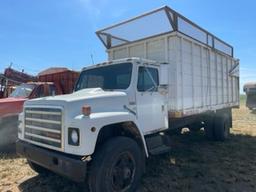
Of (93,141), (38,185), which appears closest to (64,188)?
(38,185)

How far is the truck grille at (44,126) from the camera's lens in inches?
159

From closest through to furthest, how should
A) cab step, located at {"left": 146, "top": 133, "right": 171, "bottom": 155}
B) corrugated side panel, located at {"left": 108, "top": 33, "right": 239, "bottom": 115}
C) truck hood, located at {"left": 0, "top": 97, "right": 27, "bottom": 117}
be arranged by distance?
cab step, located at {"left": 146, "top": 133, "right": 171, "bottom": 155} → corrugated side panel, located at {"left": 108, "top": 33, "right": 239, "bottom": 115} → truck hood, located at {"left": 0, "top": 97, "right": 27, "bottom": 117}

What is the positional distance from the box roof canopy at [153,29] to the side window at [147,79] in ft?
4.65

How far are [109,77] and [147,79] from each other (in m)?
0.83

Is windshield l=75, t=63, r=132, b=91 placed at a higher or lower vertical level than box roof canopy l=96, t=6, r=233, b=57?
lower

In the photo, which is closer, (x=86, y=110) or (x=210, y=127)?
(x=86, y=110)

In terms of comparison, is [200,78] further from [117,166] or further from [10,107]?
[10,107]

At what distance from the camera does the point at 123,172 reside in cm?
436

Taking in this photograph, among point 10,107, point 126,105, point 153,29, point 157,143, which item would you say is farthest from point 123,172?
point 10,107

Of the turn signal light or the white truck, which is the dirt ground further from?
the turn signal light

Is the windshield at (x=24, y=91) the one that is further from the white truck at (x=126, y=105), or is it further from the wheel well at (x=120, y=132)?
the wheel well at (x=120, y=132)

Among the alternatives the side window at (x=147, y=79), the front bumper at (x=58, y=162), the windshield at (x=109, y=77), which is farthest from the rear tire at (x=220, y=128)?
the front bumper at (x=58, y=162)

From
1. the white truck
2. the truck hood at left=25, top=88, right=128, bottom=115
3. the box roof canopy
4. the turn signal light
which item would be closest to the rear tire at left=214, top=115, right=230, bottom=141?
the white truck

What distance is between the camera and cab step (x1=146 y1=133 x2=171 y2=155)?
17.2 ft
